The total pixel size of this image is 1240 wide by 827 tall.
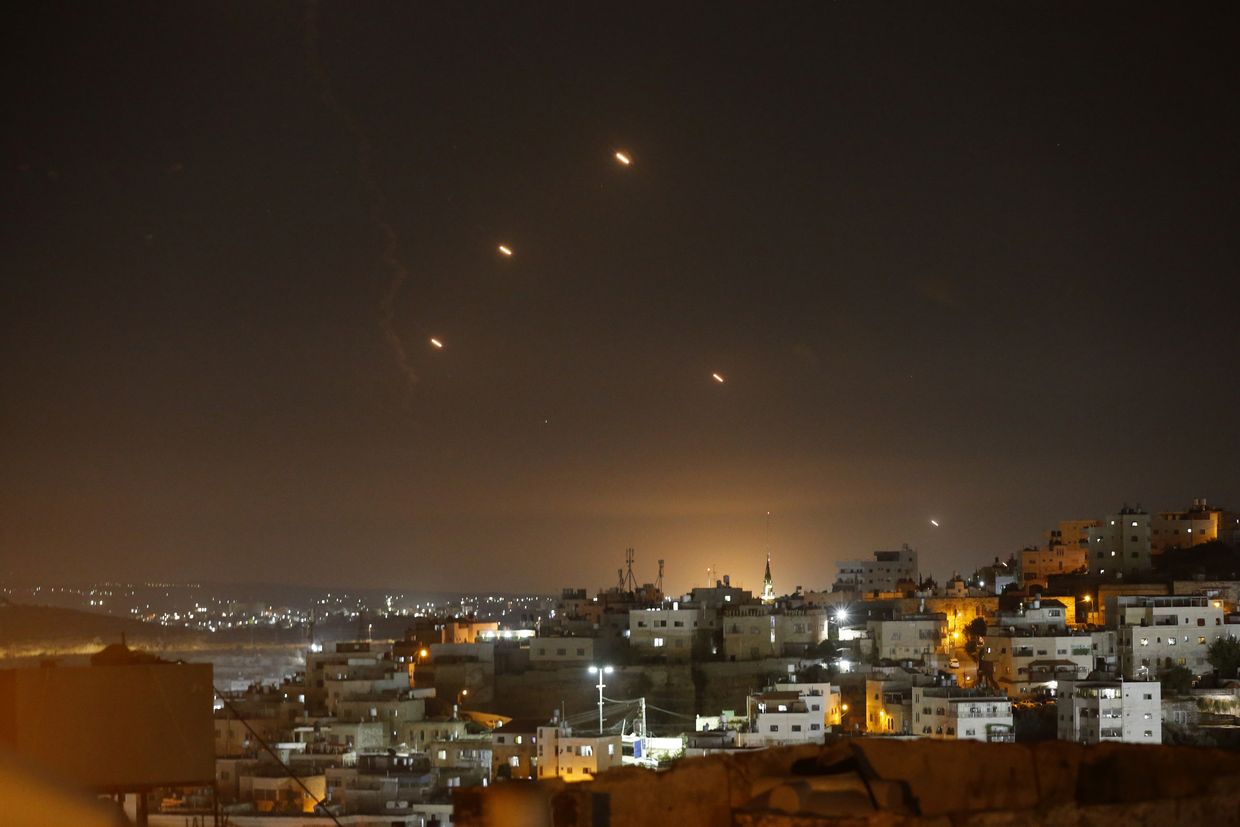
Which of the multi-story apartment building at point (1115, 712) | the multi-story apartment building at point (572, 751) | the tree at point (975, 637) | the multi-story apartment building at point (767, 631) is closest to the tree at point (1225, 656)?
the tree at point (975, 637)

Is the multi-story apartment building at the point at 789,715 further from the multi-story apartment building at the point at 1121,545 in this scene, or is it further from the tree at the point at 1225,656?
the multi-story apartment building at the point at 1121,545

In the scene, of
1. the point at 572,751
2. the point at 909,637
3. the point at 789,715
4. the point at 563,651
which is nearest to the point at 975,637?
the point at 909,637

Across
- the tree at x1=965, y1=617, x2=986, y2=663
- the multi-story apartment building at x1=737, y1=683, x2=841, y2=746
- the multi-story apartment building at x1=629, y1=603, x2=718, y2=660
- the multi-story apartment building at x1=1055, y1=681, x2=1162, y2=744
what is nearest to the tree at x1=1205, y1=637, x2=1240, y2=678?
the tree at x1=965, y1=617, x2=986, y2=663

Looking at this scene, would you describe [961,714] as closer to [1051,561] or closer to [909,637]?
[909,637]

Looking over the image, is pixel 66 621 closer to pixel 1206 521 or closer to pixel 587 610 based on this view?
pixel 587 610

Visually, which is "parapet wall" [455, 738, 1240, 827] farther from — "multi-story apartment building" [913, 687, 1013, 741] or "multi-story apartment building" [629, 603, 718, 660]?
"multi-story apartment building" [629, 603, 718, 660]

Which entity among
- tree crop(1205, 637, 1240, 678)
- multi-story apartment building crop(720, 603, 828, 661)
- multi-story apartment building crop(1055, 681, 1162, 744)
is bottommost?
multi-story apartment building crop(1055, 681, 1162, 744)

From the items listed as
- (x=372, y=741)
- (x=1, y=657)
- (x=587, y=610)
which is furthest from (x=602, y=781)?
(x=587, y=610)
